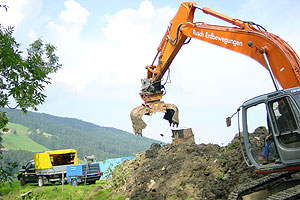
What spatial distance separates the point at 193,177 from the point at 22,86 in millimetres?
6509

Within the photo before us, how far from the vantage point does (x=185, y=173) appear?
11.3 m

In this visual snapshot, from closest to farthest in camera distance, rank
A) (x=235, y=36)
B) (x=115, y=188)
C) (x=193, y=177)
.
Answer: (x=235, y=36)
(x=193, y=177)
(x=115, y=188)

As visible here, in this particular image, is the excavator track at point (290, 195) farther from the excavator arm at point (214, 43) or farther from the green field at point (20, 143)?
the green field at point (20, 143)

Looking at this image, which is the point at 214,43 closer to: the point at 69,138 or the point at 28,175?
the point at 28,175

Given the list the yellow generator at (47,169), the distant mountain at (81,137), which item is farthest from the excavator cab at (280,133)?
the distant mountain at (81,137)

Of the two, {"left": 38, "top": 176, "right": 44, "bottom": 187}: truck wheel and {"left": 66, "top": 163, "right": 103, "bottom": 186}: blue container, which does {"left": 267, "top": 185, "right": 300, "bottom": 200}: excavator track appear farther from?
{"left": 38, "top": 176, "right": 44, "bottom": 187}: truck wheel

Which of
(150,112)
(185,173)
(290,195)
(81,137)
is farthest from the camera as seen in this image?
(81,137)

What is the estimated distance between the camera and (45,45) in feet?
98.5

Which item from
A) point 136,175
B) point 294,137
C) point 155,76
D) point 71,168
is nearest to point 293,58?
point 294,137

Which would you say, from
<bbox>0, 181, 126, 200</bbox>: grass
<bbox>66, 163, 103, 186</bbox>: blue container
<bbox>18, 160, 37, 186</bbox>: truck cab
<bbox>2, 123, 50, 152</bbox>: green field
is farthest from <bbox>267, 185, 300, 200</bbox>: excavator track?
<bbox>2, 123, 50, 152</bbox>: green field

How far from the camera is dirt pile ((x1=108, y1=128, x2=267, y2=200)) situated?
9.45 meters

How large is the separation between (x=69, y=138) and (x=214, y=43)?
→ 124427 millimetres

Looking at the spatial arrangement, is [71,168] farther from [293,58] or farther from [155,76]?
[293,58]

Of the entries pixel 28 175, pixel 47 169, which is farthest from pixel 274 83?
pixel 28 175
